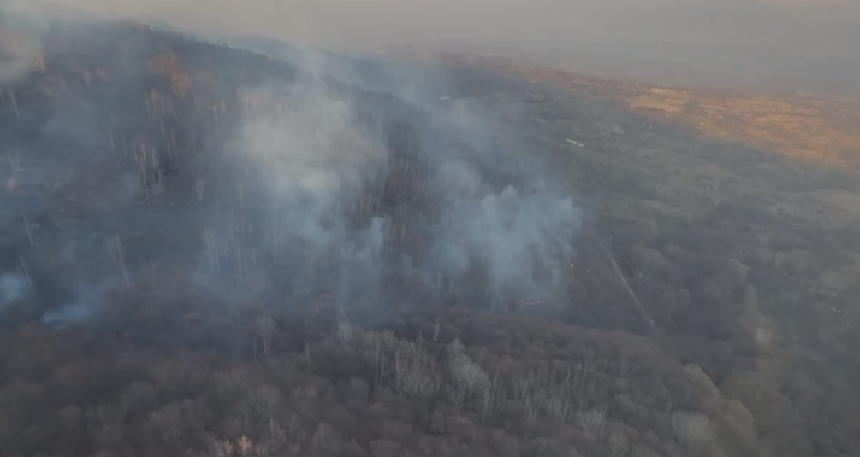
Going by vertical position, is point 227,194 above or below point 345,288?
above

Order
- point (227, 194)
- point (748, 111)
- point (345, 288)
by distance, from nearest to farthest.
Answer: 1. point (345, 288)
2. point (227, 194)
3. point (748, 111)

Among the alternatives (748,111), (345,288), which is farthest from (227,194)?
(748,111)

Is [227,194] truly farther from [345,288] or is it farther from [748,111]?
[748,111]

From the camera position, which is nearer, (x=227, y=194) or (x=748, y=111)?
(x=227, y=194)

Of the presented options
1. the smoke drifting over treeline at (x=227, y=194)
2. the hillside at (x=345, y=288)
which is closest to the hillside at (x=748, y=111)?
the hillside at (x=345, y=288)

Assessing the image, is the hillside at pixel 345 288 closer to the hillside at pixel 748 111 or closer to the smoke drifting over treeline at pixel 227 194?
the smoke drifting over treeline at pixel 227 194

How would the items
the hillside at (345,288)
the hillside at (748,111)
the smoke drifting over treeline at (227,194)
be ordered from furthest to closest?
the hillside at (748,111) → the smoke drifting over treeline at (227,194) → the hillside at (345,288)
